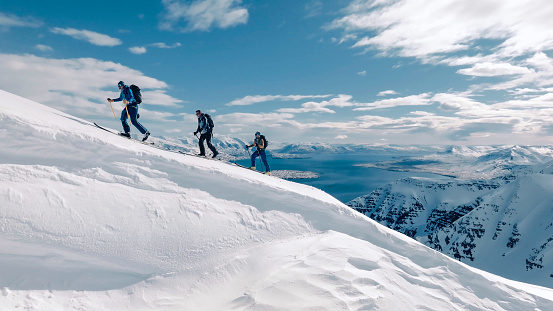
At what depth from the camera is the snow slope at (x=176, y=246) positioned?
5523mm

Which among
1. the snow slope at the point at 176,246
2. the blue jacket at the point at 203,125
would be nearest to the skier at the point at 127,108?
the blue jacket at the point at 203,125

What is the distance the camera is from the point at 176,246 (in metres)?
6.61

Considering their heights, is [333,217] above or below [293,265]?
above

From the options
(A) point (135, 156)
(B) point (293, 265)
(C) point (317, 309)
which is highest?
(A) point (135, 156)

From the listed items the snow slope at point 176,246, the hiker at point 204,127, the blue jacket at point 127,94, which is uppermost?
the blue jacket at point 127,94

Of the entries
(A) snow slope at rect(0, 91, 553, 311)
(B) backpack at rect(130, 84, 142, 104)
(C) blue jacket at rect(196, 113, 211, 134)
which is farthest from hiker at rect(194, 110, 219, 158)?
(A) snow slope at rect(0, 91, 553, 311)

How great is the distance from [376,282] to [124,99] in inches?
548

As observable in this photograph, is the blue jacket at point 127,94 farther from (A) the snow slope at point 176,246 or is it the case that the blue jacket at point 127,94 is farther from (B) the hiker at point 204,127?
(A) the snow slope at point 176,246

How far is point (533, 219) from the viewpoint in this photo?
154500 millimetres

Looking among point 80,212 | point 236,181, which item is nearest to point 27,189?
point 80,212

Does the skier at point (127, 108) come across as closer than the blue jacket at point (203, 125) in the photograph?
Yes

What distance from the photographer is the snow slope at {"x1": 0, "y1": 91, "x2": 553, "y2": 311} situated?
552cm

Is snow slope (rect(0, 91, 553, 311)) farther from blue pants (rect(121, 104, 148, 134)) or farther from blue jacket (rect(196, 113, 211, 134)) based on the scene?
blue jacket (rect(196, 113, 211, 134))

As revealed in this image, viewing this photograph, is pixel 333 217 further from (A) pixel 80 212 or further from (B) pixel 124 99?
(B) pixel 124 99
